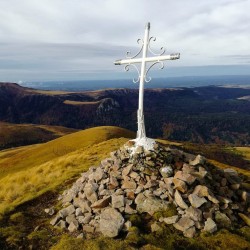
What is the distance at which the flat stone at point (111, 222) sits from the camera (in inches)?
712

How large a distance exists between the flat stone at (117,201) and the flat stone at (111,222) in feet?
1.93

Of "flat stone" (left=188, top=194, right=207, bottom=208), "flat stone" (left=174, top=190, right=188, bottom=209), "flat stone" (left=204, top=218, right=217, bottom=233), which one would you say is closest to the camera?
"flat stone" (left=204, top=218, right=217, bottom=233)

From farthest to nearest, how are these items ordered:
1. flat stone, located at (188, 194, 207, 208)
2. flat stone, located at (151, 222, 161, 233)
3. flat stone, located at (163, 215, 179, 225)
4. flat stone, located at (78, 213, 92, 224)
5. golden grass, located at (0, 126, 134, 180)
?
golden grass, located at (0, 126, 134, 180)
flat stone, located at (78, 213, 92, 224)
flat stone, located at (188, 194, 207, 208)
flat stone, located at (163, 215, 179, 225)
flat stone, located at (151, 222, 161, 233)

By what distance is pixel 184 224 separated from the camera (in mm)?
18344

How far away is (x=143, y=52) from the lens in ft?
72.0

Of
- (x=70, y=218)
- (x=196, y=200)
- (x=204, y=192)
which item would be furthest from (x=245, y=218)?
(x=70, y=218)

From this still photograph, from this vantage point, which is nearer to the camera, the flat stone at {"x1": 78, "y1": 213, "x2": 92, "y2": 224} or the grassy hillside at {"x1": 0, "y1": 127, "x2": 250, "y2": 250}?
the grassy hillside at {"x1": 0, "y1": 127, "x2": 250, "y2": 250}

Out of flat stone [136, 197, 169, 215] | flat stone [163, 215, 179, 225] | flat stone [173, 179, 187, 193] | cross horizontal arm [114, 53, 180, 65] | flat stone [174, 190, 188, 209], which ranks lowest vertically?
flat stone [163, 215, 179, 225]

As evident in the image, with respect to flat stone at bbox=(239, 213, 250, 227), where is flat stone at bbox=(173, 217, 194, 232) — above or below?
above

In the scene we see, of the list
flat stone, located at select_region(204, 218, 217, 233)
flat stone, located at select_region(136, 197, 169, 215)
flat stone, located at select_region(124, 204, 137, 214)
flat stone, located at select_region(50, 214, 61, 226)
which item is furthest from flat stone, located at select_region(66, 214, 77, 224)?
flat stone, located at select_region(204, 218, 217, 233)

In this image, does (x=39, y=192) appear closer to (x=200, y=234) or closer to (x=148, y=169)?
(x=148, y=169)

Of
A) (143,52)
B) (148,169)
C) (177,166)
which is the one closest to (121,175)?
(148,169)

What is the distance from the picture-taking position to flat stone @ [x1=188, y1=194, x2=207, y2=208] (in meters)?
19.1

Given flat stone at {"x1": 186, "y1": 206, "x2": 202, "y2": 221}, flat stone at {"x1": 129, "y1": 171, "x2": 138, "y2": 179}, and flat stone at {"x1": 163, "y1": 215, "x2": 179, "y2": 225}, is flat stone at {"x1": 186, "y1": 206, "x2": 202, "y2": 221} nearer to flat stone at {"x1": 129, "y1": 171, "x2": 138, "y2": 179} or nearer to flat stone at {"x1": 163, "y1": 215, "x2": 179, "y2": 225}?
flat stone at {"x1": 163, "y1": 215, "x2": 179, "y2": 225}
